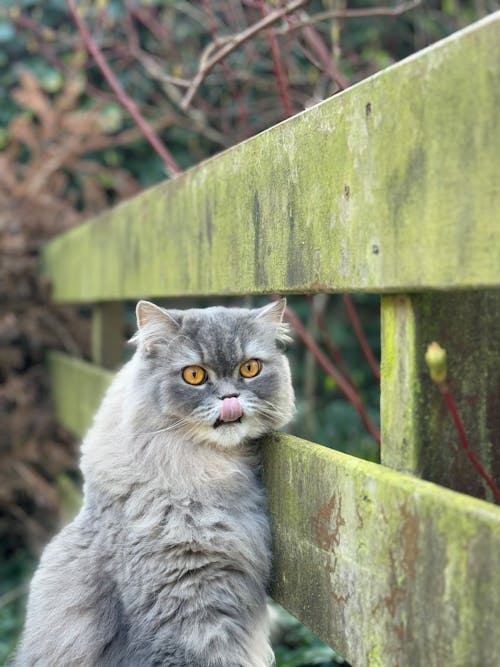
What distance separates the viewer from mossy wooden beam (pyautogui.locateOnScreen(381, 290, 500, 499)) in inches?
49.6

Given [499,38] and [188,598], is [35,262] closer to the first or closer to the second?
[188,598]

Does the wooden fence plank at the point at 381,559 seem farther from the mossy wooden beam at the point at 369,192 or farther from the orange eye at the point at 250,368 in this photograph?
the mossy wooden beam at the point at 369,192

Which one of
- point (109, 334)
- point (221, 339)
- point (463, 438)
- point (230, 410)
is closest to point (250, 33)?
point (221, 339)

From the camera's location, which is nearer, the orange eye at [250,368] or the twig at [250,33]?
the orange eye at [250,368]

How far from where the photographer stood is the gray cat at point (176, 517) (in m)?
1.72

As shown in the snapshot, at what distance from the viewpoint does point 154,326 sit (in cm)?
195

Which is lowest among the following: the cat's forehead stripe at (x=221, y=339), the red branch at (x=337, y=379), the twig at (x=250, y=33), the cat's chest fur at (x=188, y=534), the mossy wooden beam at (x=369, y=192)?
the cat's chest fur at (x=188, y=534)

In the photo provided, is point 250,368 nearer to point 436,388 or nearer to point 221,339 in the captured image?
point 221,339

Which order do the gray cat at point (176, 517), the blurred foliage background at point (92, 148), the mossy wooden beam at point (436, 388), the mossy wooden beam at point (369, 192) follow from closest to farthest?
the mossy wooden beam at point (369, 192) → the mossy wooden beam at point (436, 388) → the gray cat at point (176, 517) → the blurred foliage background at point (92, 148)

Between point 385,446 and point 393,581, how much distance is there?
217mm

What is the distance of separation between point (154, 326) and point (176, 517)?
47 centimetres

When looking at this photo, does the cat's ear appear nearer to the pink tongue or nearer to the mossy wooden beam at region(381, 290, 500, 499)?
the pink tongue

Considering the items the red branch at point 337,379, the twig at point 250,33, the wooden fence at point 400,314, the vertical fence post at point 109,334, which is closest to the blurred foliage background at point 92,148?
the vertical fence post at point 109,334

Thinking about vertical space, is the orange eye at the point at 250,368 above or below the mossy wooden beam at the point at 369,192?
below
